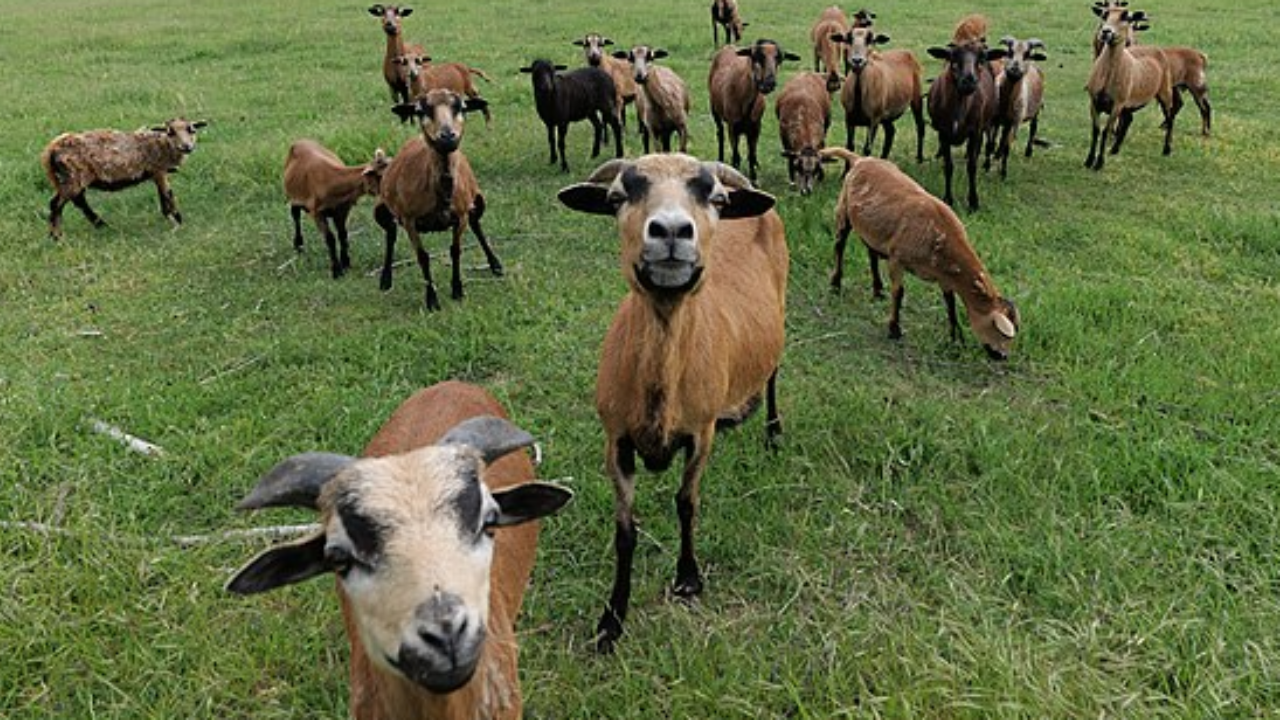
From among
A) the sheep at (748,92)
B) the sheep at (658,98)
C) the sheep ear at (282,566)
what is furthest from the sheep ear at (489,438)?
the sheep at (658,98)

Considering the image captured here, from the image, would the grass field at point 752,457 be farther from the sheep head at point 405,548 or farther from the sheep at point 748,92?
the sheep head at point 405,548

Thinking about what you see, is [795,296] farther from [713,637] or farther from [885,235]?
[713,637]

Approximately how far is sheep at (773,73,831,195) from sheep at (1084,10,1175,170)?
325 cm

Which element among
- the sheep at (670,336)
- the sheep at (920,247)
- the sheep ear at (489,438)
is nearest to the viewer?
the sheep ear at (489,438)

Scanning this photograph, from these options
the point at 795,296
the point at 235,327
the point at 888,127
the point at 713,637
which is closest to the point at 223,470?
the point at 235,327

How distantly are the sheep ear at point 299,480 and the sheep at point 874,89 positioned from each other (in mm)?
9153

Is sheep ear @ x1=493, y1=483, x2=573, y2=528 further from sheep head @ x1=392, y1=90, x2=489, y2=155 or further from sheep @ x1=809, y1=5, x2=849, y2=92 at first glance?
sheep @ x1=809, y1=5, x2=849, y2=92

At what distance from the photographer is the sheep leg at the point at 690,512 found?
3.79 m

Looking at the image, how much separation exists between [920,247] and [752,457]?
231 cm

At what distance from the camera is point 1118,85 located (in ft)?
34.6

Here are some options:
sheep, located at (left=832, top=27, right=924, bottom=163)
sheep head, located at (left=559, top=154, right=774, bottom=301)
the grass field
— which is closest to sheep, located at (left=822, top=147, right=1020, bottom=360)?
the grass field

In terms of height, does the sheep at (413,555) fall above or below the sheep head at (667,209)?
below

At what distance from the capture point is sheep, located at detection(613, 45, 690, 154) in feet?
34.7

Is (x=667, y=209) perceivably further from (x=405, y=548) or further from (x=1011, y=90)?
(x=1011, y=90)
